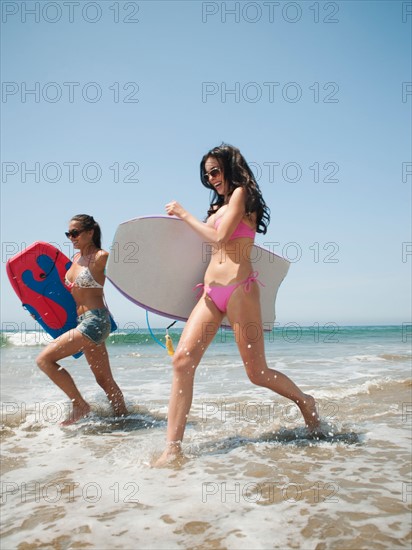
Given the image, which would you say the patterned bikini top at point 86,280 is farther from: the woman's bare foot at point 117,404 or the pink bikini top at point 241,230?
the pink bikini top at point 241,230

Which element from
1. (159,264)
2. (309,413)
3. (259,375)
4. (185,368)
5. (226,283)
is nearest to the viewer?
(185,368)

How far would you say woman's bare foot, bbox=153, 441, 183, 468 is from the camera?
290 cm

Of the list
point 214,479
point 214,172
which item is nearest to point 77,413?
point 214,479

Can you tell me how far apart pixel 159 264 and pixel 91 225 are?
92cm

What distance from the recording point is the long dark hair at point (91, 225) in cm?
432

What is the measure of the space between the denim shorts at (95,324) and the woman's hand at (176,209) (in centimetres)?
144

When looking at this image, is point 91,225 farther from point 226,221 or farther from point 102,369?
point 226,221

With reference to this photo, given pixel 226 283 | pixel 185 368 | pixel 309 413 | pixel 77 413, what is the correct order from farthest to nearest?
1. pixel 77 413
2. pixel 309 413
3. pixel 226 283
4. pixel 185 368

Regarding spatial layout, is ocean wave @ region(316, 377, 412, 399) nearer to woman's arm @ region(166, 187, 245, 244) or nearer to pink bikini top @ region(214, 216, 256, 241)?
pink bikini top @ region(214, 216, 256, 241)

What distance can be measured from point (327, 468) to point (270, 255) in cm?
188

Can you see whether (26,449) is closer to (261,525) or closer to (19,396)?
(261,525)

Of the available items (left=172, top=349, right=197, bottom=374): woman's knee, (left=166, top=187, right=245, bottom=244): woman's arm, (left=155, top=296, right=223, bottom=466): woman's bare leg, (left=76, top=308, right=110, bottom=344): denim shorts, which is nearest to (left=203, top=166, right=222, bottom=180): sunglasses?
(left=166, top=187, right=245, bottom=244): woman's arm

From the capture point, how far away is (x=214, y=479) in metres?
2.66

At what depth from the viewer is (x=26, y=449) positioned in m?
3.51
